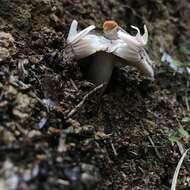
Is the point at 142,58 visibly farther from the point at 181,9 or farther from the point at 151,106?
the point at 181,9

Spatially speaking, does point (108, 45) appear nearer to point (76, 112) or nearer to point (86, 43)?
point (86, 43)

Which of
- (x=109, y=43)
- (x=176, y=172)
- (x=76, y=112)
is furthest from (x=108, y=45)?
(x=176, y=172)

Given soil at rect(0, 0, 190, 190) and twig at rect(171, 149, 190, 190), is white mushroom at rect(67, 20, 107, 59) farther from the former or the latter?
twig at rect(171, 149, 190, 190)

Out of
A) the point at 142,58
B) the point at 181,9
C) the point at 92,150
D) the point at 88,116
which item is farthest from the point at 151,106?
the point at 181,9

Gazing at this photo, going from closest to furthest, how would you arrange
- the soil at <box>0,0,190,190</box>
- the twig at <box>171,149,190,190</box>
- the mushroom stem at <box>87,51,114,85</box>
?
1. the soil at <box>0,0,190,190</box>
2. the twig at <box>171,149,190,190</box>
3. the mushroom stem at <box>87,51,114,85</box>

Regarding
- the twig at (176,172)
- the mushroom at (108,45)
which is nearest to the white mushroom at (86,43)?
the mushroom at (108,45)

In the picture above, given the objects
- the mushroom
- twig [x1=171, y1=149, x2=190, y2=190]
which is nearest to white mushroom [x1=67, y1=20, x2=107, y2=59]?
the mushroom

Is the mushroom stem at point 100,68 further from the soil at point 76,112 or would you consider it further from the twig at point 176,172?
the twig at point 176,172
